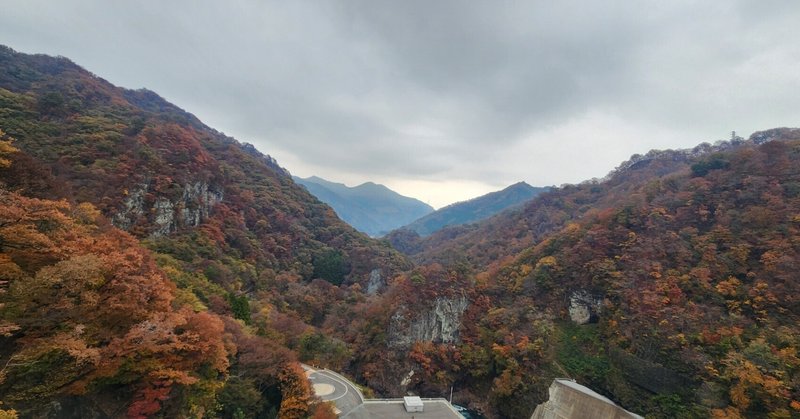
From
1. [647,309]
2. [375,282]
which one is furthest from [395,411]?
[375,282]

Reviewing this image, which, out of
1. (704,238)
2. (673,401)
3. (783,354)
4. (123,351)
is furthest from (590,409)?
(123,351)

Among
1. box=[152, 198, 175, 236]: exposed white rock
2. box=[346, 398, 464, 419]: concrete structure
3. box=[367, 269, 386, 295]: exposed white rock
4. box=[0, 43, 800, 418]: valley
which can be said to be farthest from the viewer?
box=[367, 269, 386, 295]: exposed white rock

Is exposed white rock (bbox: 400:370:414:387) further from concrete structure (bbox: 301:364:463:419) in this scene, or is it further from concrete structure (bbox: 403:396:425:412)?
concrete structure (bbox: 403:396:425:412)

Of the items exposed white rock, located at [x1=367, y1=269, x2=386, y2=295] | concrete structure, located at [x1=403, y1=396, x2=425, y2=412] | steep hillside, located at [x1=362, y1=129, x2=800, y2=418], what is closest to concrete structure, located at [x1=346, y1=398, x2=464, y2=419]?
concrete structure, located at [x1=403, y1=396, x2=425, y2=412]

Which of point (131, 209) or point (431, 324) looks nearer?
point (131, 209)

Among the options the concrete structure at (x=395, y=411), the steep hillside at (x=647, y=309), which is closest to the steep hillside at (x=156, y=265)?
the concrete structure at (x=395, y=411)

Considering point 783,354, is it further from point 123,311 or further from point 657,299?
point 123,311

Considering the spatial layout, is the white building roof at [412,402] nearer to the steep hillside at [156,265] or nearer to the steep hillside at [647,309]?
the steep hillside at [156,265]

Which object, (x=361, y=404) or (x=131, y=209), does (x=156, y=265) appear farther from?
(x=131, y=209)
